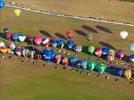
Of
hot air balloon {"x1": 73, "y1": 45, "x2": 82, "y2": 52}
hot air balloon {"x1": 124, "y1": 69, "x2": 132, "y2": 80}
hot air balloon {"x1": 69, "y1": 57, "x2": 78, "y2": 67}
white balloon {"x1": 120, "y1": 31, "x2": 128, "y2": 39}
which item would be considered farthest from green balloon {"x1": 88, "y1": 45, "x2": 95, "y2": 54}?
hot air balloon {"x1": 124, "y1": 69, "x2": 132, "y2": 80}

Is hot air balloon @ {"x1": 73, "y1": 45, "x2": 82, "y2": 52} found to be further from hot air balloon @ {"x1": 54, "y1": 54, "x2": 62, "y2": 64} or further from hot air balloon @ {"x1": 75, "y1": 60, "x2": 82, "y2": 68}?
hot air balloon @ {"x1": 54, "y1": 54, "x2": 62, "y2": 64}

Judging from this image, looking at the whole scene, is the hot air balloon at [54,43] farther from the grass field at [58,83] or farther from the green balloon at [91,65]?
the green balloon at [91,65]

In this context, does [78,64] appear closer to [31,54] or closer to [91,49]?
[91,49]

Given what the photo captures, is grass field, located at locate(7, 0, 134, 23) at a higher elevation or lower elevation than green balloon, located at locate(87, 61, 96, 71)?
higher

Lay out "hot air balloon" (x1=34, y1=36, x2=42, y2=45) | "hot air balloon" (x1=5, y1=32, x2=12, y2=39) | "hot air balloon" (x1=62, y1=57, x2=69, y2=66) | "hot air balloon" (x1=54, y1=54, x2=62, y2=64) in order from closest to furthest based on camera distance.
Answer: "hot air balloon" (x1=62, y1=57, x2=69, y2=66), "hot air balloon" (x1=54, y1=54, x2=62, y2=64), "hot air balloon" (x1=34, y1=36, x2=42, y2=45), "hot air balloon" (x1=5, y1=32, x2=12, y2=39)

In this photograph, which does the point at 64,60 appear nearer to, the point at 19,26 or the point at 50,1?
the point at 19,26

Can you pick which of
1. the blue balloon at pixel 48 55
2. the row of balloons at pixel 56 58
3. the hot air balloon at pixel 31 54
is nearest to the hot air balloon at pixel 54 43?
the row of balloons at pixel 56 58

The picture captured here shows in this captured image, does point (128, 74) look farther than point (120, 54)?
No

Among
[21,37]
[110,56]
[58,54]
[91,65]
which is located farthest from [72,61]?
[21,37]

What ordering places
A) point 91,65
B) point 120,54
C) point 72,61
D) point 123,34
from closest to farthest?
point 91,65
point 72,61
point 120,54
point 123,34

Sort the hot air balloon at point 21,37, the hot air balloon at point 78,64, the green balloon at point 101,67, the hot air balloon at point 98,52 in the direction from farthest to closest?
1. the hot air balloon at point 21,37
2. the hot air balloon at point 98,52
3. the hot air balloon at point 78,64
4. the green balloon at point 101,67
